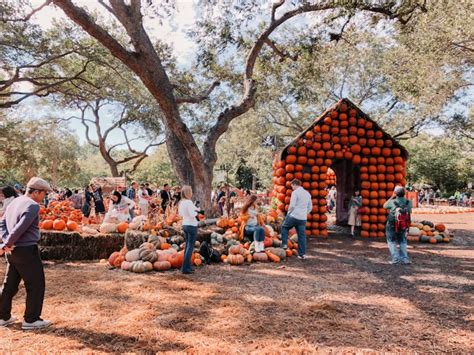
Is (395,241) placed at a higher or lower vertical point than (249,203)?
lower

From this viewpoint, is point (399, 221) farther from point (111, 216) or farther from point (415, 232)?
point (111, 216)

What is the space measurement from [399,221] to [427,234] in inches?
189

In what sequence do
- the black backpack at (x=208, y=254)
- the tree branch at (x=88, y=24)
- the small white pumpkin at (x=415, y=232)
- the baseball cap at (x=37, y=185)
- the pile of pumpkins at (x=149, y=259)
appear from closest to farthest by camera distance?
the baseball cap at (x=37, y=185), the pile of pumpkins at (x=149, y=259), the tree branch at (x=88, y=24), the black backpack at (x=208, y=254), the small white pumpkin at (x=415, y=232)

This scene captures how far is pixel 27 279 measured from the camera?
404 centimetres

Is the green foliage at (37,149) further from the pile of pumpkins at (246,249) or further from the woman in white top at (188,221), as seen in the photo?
the woman in white top at (188,221)

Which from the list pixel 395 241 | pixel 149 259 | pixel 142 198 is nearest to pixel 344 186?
pixel 395 241

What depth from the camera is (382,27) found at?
40.4 ft

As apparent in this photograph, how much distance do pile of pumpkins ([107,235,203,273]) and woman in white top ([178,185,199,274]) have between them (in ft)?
1.65

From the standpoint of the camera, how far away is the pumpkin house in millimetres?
11492

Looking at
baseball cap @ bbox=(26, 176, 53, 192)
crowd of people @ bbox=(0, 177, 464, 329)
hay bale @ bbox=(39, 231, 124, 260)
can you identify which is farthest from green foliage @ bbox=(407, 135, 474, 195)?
baseball cap @ bbox=(26, 176, 53, 192)

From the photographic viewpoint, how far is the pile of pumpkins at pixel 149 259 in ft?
23.4

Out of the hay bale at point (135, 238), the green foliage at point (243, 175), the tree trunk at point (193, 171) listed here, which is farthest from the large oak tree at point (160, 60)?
the green foliage at point (243, 175)

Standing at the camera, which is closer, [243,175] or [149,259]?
[149,259]

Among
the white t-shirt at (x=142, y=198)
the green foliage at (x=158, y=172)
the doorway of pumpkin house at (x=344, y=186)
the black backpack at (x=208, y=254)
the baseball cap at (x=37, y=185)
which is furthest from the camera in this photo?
the green foliage at (x=158, y=172)
